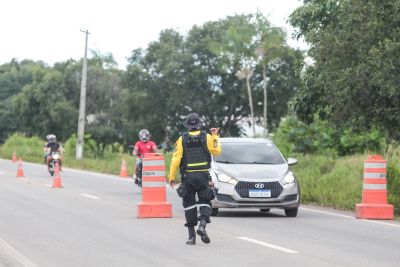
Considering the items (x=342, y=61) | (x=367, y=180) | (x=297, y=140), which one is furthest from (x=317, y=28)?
(x=297, y=140)

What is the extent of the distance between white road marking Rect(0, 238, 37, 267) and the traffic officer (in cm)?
253

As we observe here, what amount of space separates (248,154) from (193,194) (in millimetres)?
6327

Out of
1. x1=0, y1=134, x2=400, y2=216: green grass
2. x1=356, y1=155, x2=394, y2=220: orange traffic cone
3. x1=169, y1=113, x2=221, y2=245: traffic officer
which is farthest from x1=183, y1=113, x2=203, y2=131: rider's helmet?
x1=0, y1=134, x2=400, y2=216: green grass

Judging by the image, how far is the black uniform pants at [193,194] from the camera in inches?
525

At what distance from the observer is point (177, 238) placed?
45.9ft

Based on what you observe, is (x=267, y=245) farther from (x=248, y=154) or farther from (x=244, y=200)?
(x=248, y=154)

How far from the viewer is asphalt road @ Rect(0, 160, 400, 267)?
11.4 metres

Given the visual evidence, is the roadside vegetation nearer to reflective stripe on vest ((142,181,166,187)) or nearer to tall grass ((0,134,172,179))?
tall grass ((0,134,172,179))

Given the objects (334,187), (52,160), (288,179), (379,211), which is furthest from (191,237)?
(52,160)

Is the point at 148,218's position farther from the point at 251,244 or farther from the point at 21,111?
the point at 21,111

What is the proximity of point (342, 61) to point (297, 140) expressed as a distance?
29.5 m

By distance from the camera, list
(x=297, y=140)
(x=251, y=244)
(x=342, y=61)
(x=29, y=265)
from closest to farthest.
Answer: (x=29, y=265) < (x=251, y=244) < (x=342, y=61) < (x=297, y=140)

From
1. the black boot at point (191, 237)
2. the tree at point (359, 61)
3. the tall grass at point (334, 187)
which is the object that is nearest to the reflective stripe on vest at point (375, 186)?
the tree at point (359, 61)

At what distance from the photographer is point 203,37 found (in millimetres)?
85188
